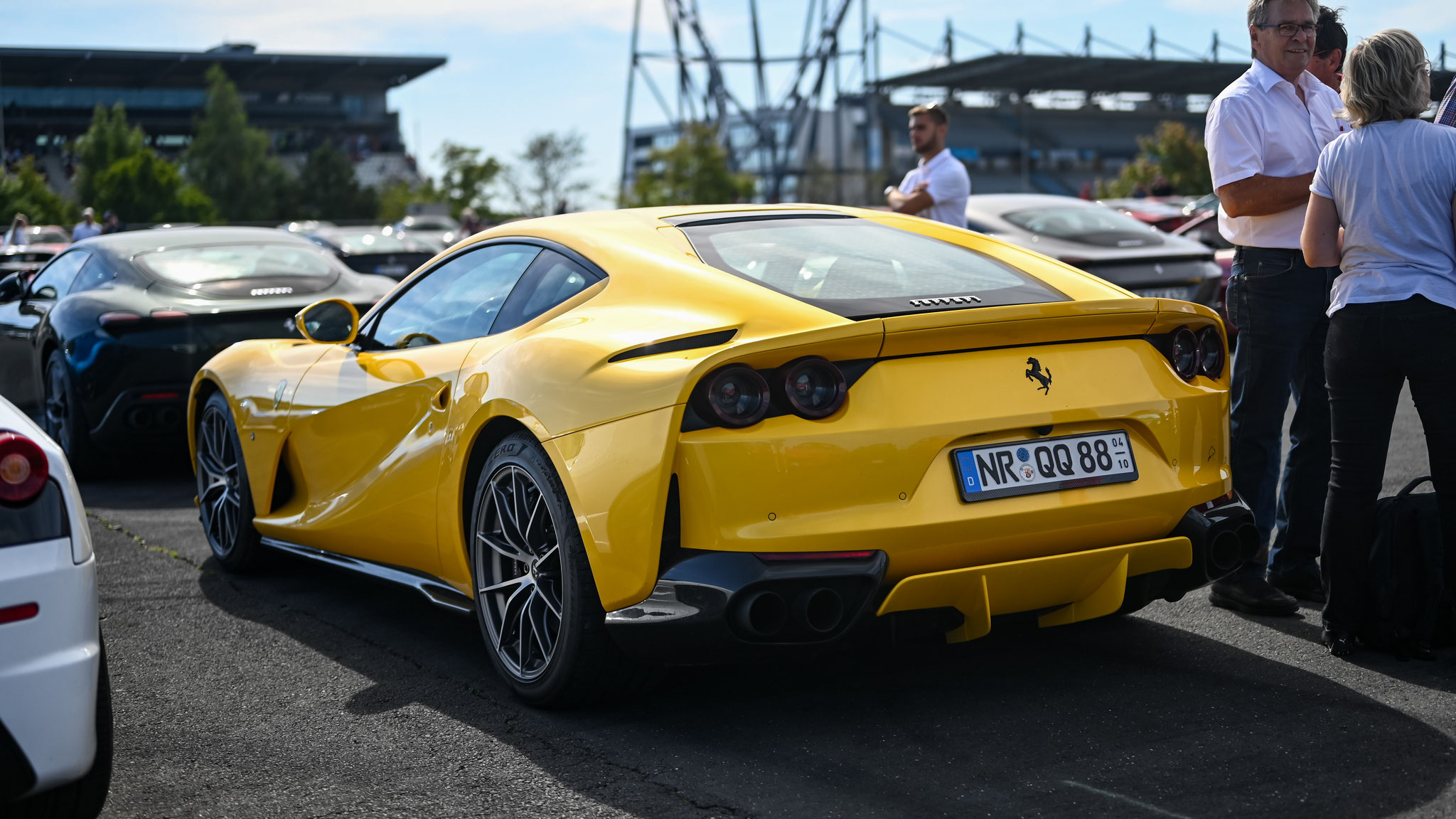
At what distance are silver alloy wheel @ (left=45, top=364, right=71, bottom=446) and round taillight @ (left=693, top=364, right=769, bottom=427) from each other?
574 cm

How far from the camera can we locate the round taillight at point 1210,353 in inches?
145

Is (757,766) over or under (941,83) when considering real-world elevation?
under

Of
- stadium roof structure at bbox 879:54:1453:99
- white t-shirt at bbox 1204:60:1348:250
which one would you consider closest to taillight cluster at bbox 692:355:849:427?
white t-shirt at bbox 1204:60:1348:250

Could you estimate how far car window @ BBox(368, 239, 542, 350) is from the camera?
4152 millimetres

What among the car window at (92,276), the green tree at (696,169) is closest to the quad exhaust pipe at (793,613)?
the car window at (92,276)

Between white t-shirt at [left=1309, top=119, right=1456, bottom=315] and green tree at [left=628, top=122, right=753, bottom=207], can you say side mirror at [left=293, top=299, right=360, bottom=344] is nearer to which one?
white t-shirt at [left=1309, top=119, right=1456, bottom=315]

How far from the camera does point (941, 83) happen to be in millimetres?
78062

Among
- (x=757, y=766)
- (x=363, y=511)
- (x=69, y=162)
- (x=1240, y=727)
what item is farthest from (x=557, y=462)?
(x=69, y=162)

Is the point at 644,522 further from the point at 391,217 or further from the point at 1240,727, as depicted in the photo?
the point at 391,217

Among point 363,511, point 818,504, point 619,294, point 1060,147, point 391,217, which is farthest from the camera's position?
point 1060,147

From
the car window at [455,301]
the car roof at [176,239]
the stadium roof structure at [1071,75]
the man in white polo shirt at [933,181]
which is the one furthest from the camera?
the stadium roof structure at [1071,75]

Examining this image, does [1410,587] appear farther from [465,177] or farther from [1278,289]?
[465,177]

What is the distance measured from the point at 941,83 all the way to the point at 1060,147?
1247 cm

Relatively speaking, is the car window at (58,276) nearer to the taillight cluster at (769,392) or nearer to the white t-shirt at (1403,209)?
the taillight cluster at (769,392)
